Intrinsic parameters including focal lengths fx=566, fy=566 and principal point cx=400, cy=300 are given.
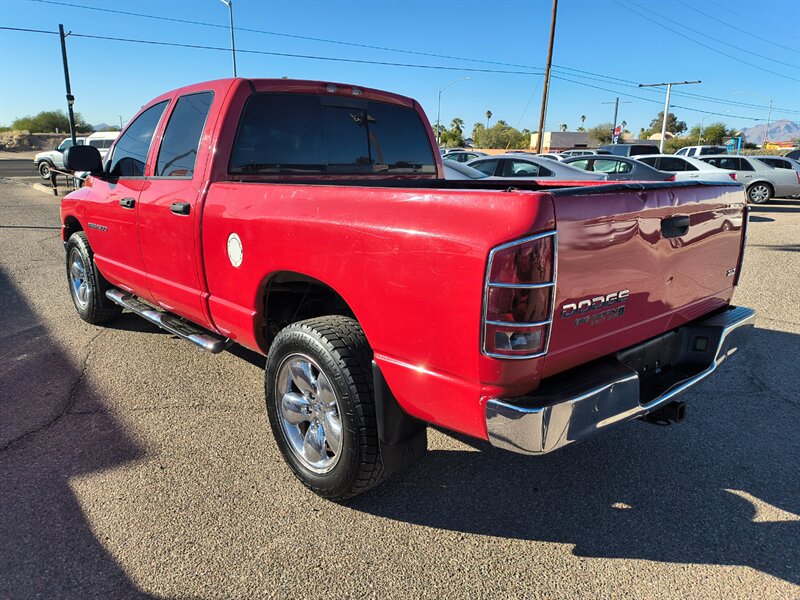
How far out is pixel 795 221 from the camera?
14117 millimetres

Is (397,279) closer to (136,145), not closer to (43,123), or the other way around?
(136,145)

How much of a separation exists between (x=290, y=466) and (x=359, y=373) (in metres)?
0.85

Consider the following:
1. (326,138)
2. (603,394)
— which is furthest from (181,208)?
(603,394)

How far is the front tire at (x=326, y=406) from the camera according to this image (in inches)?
99.0

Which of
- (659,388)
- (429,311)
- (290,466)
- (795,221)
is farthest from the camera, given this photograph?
(795,221)

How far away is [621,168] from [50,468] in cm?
1406

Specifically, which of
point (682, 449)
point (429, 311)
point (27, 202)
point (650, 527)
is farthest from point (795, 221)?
point (27, 202)

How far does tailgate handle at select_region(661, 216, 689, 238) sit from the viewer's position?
2441mm

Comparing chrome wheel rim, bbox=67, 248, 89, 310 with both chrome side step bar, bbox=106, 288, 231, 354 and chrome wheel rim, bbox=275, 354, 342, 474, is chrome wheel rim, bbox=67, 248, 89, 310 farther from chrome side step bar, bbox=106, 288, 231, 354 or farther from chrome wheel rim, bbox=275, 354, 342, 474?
chrome wheel rim, bbox=275, 354, 342, 474

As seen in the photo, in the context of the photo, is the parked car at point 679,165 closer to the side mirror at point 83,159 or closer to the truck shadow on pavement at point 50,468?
the side mirror at point 83,159

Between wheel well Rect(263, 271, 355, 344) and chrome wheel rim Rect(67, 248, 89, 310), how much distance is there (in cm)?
291

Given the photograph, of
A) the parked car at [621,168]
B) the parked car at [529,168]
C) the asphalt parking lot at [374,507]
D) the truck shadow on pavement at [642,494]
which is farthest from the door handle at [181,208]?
the parked car at [621,168]

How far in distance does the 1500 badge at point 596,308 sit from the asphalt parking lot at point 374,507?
1.07 metres

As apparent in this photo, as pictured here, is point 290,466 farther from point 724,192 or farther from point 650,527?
point 724,192
